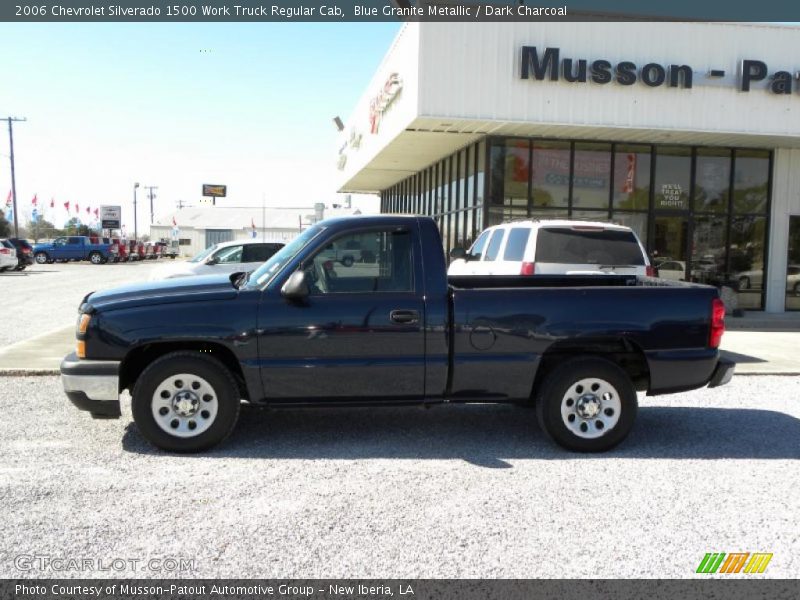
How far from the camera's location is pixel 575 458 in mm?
5477

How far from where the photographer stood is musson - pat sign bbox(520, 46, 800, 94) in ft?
44.1

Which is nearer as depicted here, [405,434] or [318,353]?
[318,353]

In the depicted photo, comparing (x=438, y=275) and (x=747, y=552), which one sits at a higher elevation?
(x=438, y=275)

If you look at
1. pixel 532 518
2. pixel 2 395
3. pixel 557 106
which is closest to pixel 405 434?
pixel 532 518

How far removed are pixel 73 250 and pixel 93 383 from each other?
143ft

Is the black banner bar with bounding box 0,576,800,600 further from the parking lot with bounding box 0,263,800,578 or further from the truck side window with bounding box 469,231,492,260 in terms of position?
the truck side window with bounding box 469,231,492,260

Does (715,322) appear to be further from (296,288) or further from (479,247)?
(479,247)

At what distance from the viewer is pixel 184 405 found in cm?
532

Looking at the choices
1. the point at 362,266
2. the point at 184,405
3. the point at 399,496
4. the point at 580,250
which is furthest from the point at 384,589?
the point at 580,250

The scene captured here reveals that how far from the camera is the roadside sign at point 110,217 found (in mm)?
73812

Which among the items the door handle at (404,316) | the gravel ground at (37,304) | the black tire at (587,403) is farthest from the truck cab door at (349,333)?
the gravel ground at (37,304)

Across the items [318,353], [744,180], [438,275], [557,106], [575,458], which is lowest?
[575,458]

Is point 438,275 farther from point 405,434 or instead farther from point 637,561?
point 637,561

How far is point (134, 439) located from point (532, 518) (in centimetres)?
328
